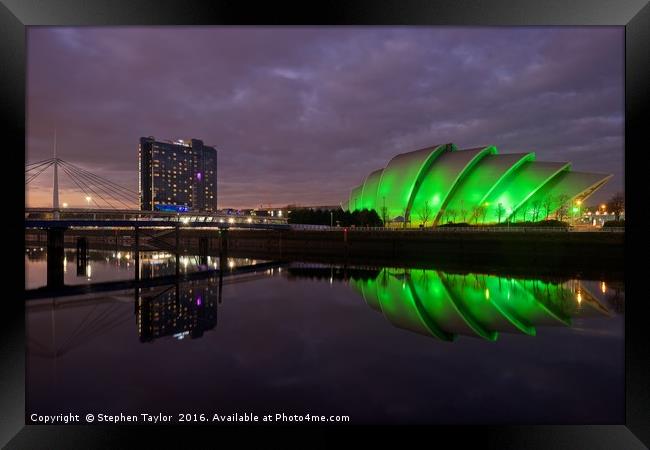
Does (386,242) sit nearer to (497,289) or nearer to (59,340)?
(497,289)

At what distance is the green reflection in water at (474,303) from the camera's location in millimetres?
7708

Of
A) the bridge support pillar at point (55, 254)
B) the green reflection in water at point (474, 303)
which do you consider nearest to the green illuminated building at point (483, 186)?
the green reflection in water at point (474, 303)

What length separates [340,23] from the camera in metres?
3.78

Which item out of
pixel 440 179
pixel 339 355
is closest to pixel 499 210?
pixel 440 179

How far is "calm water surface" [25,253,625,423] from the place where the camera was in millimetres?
4121

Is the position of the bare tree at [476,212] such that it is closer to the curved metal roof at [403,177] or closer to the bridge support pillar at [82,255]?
the curved metal roof at [403,177]

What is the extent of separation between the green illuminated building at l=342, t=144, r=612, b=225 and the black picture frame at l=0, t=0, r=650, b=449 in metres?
30.9

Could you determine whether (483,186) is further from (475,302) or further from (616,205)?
(475,302)

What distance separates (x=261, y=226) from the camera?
30.2m

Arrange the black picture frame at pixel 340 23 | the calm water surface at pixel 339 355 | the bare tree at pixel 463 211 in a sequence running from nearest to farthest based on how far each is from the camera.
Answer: the black picture frame at pixel 340 23
the calm water surface at pixel 339 355
the bare tree at pixel 463 211

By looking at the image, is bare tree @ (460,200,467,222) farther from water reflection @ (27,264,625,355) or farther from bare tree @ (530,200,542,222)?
water reflection @ (27,264,625,355)

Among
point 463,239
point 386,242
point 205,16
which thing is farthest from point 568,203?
point 205,16

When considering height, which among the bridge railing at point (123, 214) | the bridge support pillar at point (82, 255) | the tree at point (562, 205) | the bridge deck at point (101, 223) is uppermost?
the tree at point (562, 205)

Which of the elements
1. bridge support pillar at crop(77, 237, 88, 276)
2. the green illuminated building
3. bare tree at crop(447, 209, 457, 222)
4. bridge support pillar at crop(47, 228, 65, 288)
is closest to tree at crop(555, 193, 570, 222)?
the green illuminated building
